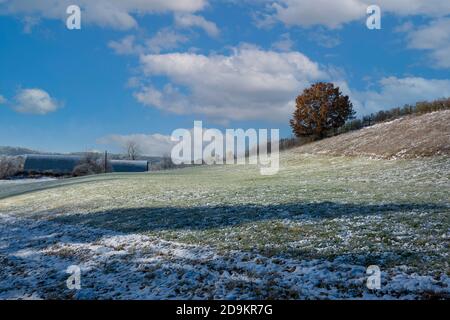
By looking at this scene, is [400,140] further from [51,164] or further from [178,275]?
[51,164]

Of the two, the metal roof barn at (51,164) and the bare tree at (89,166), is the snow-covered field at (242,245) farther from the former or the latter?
the metal roof barn at (51,164)

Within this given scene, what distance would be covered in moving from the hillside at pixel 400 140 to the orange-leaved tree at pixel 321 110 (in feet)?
39.5

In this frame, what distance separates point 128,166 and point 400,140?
3227 inches

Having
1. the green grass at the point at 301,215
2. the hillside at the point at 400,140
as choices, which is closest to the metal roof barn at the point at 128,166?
the hillside at the point at 400,140

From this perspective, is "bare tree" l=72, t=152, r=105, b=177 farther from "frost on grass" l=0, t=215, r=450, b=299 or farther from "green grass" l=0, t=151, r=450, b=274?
"frost on grass" l=0, t=215, r=450, b=299

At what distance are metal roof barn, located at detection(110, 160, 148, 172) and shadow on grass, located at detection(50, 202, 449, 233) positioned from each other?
8912cm

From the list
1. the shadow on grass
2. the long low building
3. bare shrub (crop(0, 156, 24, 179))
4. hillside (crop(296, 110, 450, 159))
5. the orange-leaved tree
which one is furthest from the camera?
the long low building

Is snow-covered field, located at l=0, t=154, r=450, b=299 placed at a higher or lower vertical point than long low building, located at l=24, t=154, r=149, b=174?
lower

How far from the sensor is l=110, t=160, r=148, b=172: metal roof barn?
112 meters

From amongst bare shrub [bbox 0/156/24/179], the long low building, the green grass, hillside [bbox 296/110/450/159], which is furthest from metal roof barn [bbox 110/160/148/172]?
the green grass

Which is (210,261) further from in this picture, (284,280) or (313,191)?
(313,191)

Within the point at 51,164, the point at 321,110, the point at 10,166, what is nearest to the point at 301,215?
the point at 321,110

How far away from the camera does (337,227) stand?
16.5 meters
